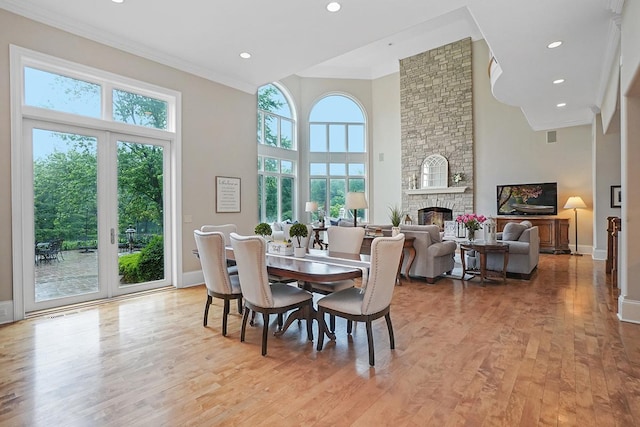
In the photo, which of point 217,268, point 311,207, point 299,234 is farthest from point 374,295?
point 311,207

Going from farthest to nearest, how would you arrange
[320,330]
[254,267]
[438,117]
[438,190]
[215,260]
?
[438,117]
[438,190]
[215,260]
[320,330]
[254,267]

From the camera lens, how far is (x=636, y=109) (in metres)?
3.47

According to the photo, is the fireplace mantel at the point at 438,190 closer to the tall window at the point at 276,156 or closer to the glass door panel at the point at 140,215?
the tall window at the point at 276,156

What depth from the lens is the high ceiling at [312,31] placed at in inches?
146

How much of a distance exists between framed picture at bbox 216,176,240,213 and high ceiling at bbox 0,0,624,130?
172 centimetres

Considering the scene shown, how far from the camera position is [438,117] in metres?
10.4

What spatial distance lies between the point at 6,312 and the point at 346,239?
380 cm

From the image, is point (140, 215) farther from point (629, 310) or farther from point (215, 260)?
point (629, 310)

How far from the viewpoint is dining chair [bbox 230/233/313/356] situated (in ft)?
8.89

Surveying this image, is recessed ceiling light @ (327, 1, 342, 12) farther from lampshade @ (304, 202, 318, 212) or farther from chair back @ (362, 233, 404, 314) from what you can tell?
lampshade @ (304, 202, 318, 212)

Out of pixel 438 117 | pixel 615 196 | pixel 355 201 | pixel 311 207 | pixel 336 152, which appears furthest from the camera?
pixel 336 152

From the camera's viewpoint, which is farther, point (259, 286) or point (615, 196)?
point (615, 196)

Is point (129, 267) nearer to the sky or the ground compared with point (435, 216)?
nearer to the ground

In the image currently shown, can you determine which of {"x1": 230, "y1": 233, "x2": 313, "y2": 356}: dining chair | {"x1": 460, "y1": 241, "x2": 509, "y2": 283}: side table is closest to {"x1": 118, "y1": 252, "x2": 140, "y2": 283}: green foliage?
{"x1": 230, "y1": 233, "x2": 313, "y2": 356}: dining chair
